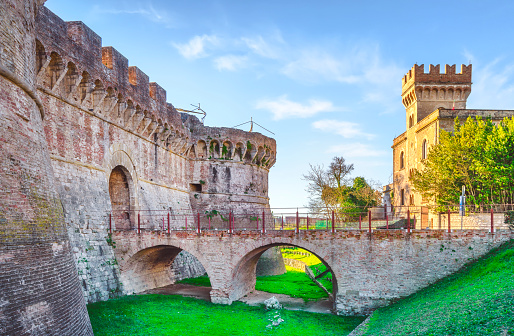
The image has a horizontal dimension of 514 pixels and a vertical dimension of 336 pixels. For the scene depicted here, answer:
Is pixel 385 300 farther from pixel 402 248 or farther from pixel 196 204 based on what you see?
pixel 196 204

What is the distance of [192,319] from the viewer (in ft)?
43.7

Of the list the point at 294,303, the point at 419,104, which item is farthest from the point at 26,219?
the point at 419,104

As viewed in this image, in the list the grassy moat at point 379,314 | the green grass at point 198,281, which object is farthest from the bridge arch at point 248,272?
the green grass at point 198,281

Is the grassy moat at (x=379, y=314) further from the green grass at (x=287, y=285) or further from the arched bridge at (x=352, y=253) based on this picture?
the green grass at (x=287, y=285)

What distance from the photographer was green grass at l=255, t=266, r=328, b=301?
19019 millimetres

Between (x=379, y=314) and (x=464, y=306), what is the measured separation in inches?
160

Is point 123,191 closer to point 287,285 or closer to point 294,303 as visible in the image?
point 294,303

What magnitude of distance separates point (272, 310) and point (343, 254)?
3.83 meters

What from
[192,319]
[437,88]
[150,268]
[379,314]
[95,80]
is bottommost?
[192,319]

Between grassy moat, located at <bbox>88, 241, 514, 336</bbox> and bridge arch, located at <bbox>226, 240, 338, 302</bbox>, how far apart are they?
90cm

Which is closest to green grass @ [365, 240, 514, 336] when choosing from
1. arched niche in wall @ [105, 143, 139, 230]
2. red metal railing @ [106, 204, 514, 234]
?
red metal railing @ [106, 204, 514, 234]

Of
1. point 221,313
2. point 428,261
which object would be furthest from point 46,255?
point 428,261

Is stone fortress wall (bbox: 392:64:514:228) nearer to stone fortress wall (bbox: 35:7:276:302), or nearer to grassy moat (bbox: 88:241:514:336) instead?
stone fortress wall (bbox: 35:7:276:302)

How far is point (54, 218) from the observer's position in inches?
361
